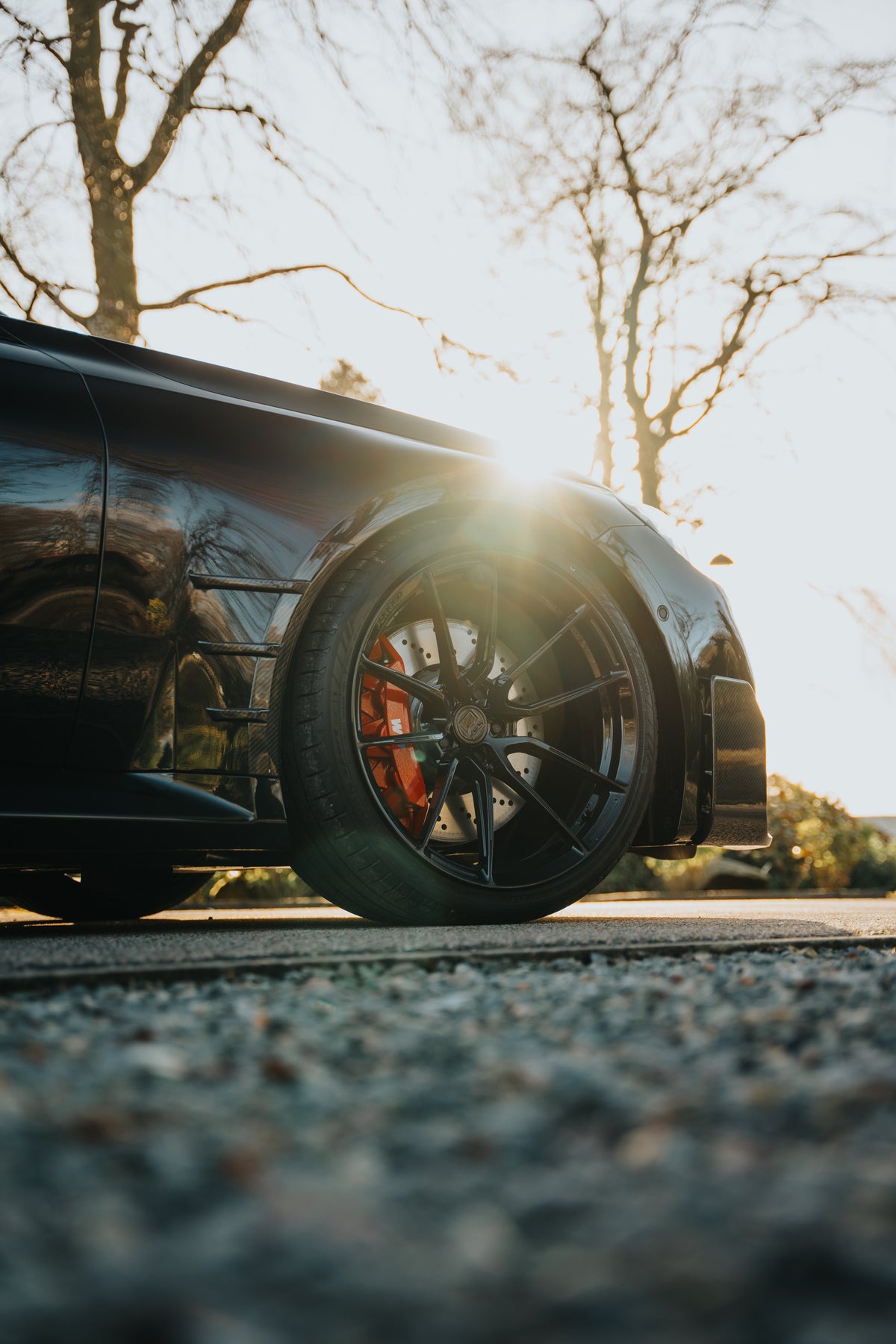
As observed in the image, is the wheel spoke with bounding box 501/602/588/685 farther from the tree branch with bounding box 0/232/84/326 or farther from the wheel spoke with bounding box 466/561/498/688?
the tree branch with bounding box 0/232/84/326

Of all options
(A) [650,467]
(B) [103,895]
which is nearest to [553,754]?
(B) [103,895]

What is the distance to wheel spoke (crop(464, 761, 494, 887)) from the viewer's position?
2.52 meters

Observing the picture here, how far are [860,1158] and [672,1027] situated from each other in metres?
0.46

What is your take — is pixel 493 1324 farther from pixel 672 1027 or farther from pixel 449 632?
pixel 449 632

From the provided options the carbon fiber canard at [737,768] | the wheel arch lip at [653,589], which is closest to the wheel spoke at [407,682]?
the wheel arch lip at [653,589]

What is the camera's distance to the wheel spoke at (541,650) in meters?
2.66

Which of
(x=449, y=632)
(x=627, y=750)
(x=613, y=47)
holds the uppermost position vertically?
(x=613, y=47)

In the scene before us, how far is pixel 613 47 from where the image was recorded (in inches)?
531

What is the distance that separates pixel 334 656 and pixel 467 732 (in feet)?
1.24

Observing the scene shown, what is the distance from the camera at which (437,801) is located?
2459 mm

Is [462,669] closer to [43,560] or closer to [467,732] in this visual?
[467,732]

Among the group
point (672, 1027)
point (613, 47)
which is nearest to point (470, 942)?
point (672, 1027)

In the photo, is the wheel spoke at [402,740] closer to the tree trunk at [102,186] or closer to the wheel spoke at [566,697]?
the wheel spoke at [566,697]

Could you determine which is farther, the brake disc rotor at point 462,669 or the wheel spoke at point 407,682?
the brake disc rotor at point 462,669
